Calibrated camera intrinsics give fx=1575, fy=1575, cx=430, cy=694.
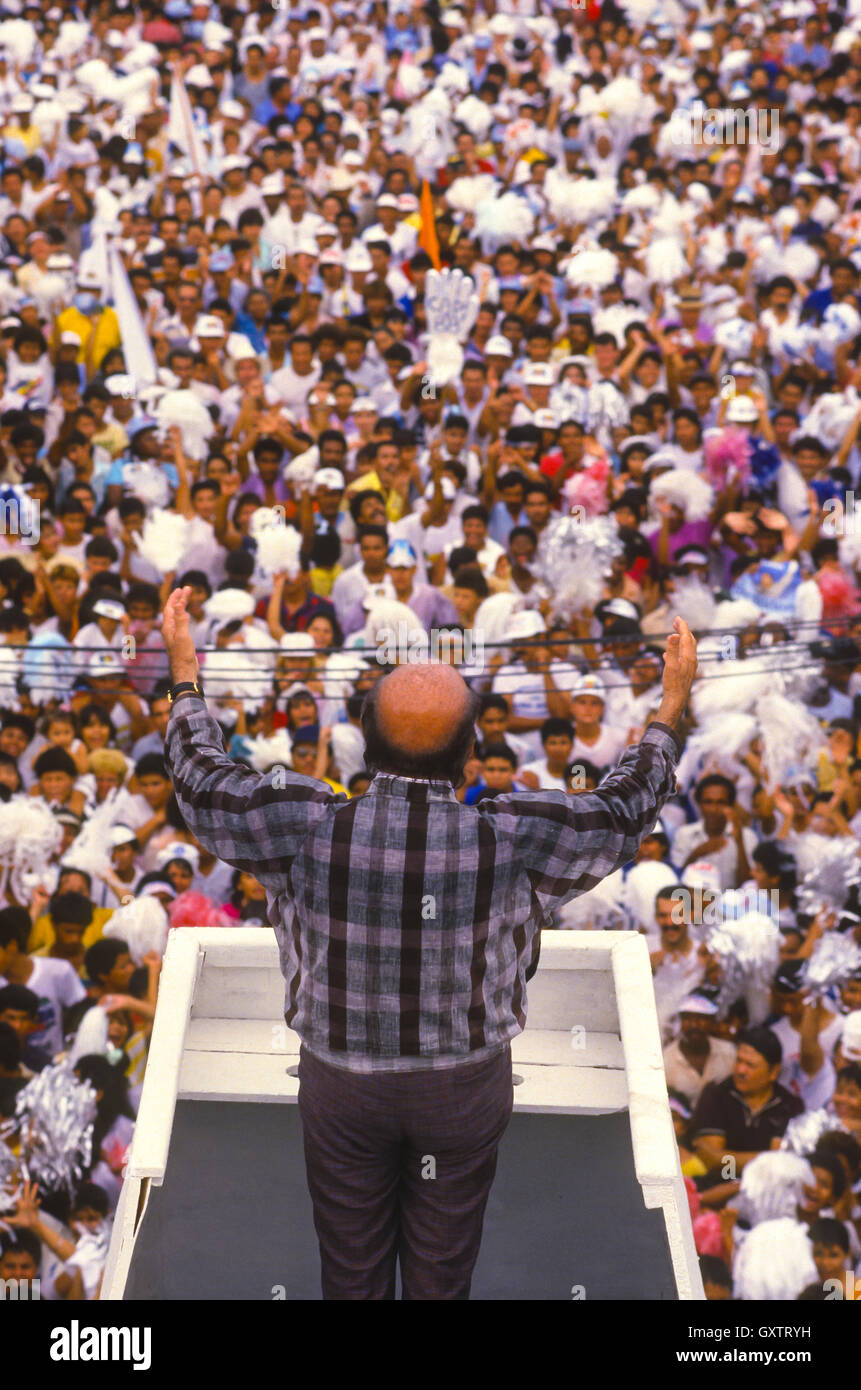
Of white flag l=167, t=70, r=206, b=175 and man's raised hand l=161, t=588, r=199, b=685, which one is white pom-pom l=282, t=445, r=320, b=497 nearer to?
white flag l=167, t=70, r=206, b=175

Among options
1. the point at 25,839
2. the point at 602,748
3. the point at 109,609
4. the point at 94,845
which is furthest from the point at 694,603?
the point at 25,839

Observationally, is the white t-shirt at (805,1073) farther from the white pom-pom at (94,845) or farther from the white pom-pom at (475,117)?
the white pom-pom at (475,117)

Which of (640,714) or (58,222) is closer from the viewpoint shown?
(640,714)

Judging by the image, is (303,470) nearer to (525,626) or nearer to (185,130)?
(525,626)

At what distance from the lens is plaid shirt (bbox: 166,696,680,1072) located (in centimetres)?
195

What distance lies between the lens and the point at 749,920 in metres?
4.84

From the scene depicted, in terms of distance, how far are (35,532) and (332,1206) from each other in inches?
188

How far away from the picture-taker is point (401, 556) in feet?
20.4

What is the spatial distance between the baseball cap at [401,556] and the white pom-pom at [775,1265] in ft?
9.92

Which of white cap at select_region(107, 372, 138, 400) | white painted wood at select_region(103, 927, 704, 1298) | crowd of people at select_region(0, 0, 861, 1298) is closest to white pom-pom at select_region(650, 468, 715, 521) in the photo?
crowd of people at select_region(0, 0, 861, 1298)

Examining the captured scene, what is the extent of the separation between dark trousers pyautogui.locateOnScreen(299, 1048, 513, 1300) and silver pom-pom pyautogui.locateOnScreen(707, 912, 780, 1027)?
2673mm

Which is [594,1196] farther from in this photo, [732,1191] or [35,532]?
[35,532]

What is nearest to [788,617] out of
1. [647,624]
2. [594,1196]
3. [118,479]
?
[647,624]
